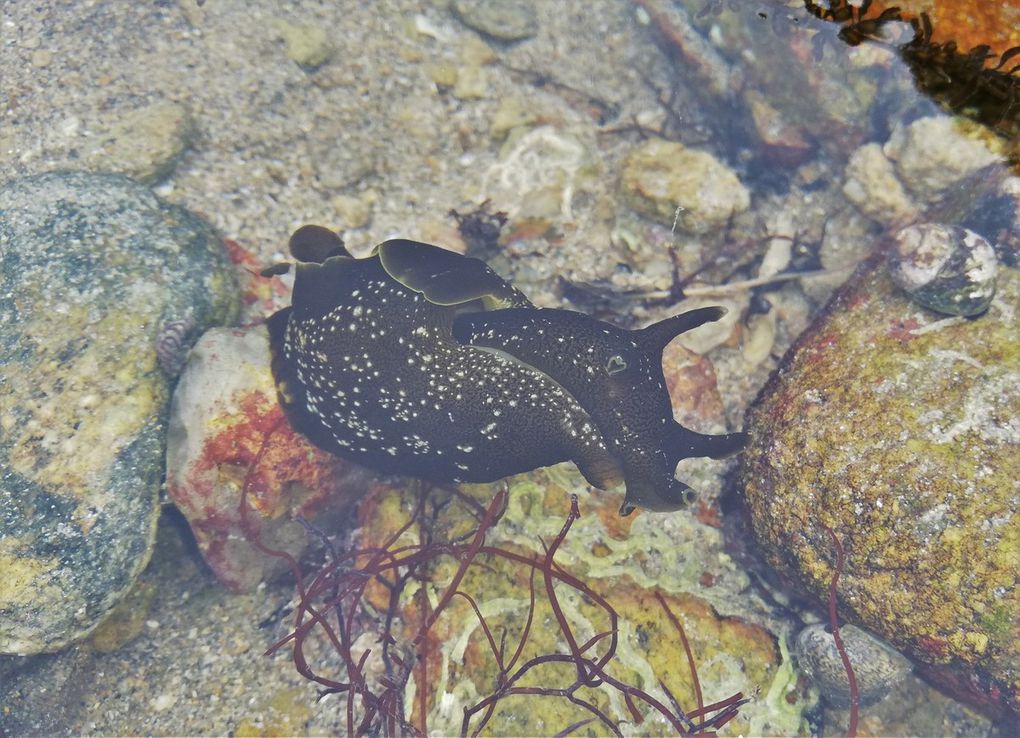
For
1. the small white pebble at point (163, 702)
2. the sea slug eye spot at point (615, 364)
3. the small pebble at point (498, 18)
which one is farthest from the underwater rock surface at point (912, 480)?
the small pebble at point (498, 18)

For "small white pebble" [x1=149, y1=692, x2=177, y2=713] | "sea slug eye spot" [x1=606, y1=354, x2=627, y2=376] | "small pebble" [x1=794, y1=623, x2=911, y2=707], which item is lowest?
"small white pebble" [x1=149, y1=692, x2=177, y2=713]

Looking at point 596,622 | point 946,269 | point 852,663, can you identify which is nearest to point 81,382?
point 596,622

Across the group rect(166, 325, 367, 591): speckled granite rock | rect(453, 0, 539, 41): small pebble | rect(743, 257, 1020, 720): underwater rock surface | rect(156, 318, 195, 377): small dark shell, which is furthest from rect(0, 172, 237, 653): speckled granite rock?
rect(743, 257, 1020, 720): underwater rock surface

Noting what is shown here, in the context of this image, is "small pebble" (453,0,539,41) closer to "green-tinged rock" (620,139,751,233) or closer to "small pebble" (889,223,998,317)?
"green-tinged rock" (620,139,751,233)

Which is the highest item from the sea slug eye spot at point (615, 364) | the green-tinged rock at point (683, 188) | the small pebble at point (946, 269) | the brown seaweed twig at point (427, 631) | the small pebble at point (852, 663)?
the small pebble at point (946, 269)

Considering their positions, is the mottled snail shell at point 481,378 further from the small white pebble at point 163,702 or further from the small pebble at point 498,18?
the small pebble at point 498,18
